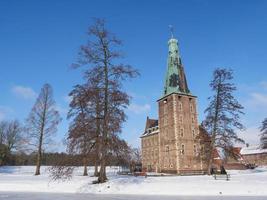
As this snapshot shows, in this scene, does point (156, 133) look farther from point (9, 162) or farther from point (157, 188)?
point (157, 188)

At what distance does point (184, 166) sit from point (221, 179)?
1446 inches

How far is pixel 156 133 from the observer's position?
77312 mm

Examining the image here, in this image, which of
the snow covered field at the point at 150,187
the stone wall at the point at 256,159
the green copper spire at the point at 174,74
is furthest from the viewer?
the stone wall at the point at 256,159

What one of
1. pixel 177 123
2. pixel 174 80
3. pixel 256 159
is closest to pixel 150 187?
pixel 177 123

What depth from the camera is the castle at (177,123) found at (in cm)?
6278

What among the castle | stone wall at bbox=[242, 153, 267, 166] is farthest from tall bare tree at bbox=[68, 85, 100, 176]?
stone wall at bbox=[242, 153, 267, 166]

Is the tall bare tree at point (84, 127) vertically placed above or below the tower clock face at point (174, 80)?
below

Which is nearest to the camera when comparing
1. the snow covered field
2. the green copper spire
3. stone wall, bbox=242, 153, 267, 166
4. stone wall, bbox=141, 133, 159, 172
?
the snow covered field

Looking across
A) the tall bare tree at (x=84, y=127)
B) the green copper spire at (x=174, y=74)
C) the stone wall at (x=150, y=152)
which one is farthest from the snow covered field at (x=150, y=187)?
the stone wall at (x=150, y=152)

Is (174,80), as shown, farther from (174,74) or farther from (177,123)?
(177,123)

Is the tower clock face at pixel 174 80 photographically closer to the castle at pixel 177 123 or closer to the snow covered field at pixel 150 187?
the castle at pixel 177 123

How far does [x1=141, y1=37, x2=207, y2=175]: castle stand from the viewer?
62.8 m

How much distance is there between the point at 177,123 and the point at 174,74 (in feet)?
36.7

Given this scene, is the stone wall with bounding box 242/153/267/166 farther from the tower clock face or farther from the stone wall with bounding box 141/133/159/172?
the tower clock face
